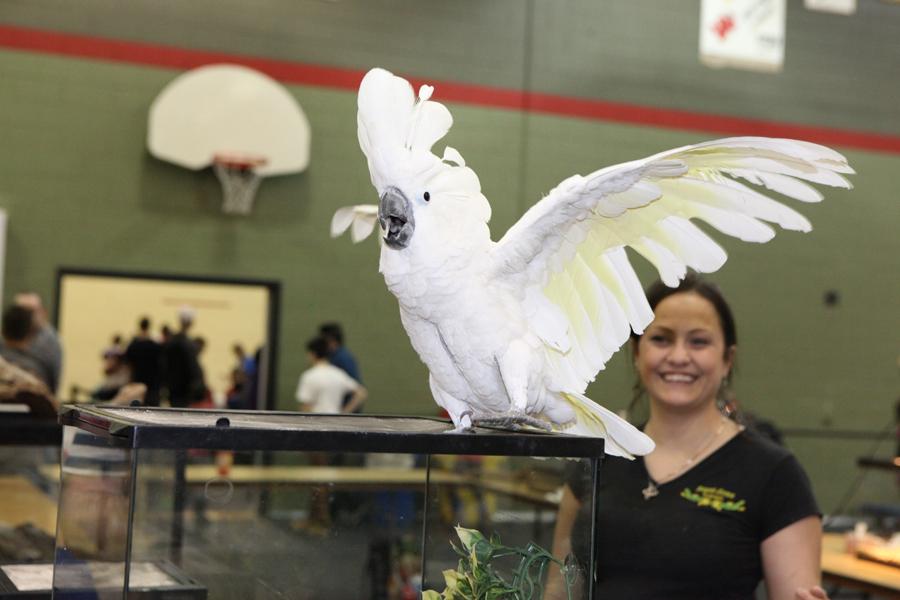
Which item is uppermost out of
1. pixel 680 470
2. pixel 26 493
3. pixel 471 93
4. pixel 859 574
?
pixel 471 93

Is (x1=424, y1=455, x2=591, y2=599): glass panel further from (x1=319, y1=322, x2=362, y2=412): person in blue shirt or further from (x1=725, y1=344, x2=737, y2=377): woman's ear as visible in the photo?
(x1=319, y1=322, x2=362, y2=412): person in blue shirt

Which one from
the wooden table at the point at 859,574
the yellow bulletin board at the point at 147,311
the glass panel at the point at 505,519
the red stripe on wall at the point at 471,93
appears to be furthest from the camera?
the yellow bulletin board at the point at 147,311

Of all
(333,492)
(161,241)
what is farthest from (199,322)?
(333,492)

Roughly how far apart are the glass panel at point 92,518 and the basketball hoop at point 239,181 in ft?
20.7

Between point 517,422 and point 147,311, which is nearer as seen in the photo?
point 517,422

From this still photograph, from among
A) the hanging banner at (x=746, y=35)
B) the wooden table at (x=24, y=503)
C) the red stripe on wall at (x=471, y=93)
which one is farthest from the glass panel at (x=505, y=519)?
the red stripe on wall at (x=471, y=93)

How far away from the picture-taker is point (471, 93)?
823cm

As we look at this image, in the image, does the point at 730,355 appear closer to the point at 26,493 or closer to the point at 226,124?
the point at 26,493

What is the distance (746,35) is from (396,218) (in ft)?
22.0

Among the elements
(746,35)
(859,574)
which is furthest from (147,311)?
(859,574)

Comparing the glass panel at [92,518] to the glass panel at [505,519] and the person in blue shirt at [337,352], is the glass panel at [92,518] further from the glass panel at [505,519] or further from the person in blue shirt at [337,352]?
the person in blue shirt at [337,352]

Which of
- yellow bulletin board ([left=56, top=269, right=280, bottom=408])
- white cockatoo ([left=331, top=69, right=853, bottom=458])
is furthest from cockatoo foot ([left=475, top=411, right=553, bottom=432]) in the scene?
yellow bulletin board ([left=56, top=269, right=280, bottom=408])

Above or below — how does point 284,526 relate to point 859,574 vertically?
above

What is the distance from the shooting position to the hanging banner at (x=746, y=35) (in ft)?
24.7
